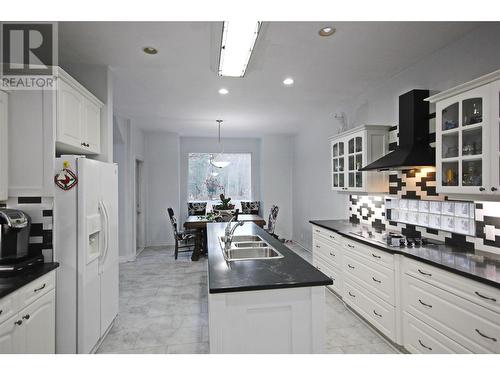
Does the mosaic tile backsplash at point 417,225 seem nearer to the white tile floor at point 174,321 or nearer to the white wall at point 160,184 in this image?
the white tile floor at point 174,321

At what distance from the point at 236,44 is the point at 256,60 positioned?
1.14 m

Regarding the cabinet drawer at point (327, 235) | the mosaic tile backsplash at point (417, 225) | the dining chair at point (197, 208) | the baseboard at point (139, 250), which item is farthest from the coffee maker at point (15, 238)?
the dining chair at point (197, 208)

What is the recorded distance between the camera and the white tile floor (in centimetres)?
247

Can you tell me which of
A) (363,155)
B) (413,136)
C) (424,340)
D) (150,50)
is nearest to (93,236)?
(150,50)

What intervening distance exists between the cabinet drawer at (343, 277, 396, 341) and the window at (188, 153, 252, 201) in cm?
475

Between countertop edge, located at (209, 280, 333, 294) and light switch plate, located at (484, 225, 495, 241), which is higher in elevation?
light switch plate, located at (484, 225, 495, 241)

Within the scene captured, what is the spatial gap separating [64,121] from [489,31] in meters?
3.46

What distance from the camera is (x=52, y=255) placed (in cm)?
214

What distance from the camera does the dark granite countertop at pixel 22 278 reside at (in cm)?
160

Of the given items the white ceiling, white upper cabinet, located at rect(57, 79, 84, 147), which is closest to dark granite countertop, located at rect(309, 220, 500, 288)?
the white ceiling

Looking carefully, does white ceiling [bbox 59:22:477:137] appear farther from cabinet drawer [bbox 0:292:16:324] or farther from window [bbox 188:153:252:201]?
window [bbox 188:153:252:201]

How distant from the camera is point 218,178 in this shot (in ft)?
24.7

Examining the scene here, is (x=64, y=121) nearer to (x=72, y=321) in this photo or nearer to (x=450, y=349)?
(x=72, y=321)
